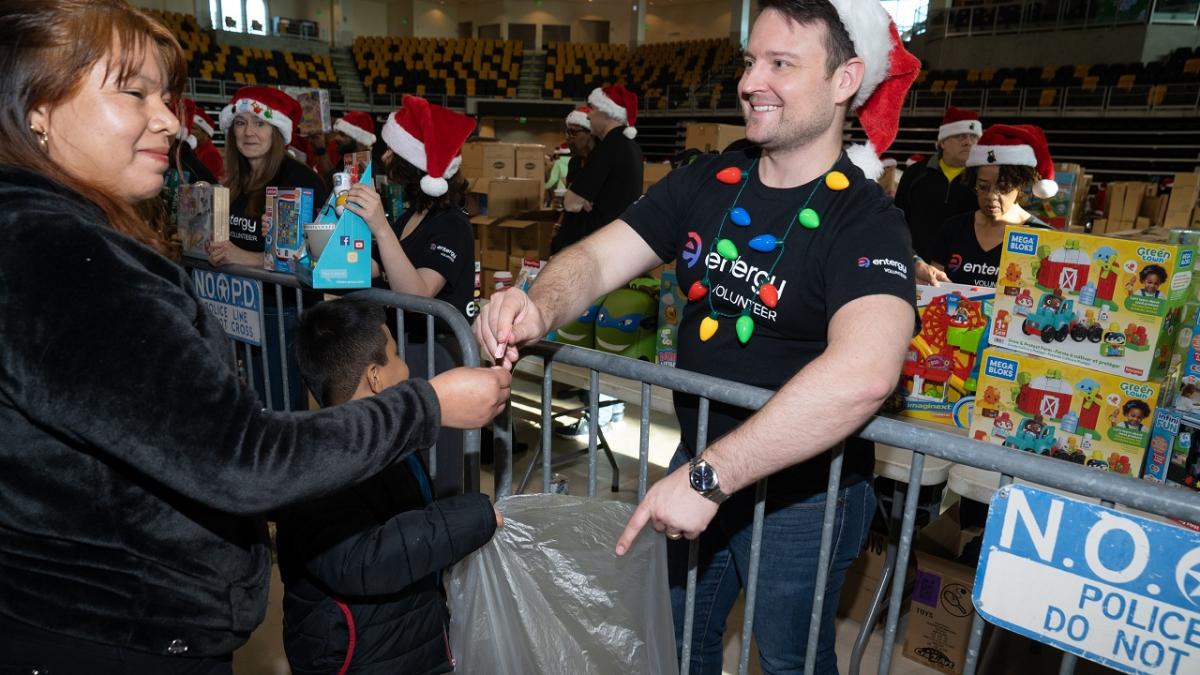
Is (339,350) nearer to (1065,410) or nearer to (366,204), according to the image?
(366,204)

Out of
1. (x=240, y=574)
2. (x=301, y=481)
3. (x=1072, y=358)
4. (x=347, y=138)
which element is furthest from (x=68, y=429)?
(x=347, y=138)

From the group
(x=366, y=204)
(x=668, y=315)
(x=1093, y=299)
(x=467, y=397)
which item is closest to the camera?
(x=467, y=397)

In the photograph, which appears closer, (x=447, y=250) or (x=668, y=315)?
(x=447, y=250)

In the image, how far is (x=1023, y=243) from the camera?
2129 mm

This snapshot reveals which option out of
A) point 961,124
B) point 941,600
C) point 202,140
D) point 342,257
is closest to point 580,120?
point 961,124

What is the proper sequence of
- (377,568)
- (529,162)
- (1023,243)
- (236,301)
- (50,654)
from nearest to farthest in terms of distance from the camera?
(50,654)
(377,568)
(1023,243)
(236,301)
(529,162)

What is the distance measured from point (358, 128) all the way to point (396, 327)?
501cm

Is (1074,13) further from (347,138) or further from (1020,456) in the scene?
(1020,456)

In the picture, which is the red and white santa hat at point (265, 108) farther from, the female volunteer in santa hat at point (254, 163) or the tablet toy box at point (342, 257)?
the tablet toy box at point (342, 257)

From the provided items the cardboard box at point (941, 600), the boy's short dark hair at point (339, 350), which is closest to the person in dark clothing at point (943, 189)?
the cardboard box at point (941, 600)

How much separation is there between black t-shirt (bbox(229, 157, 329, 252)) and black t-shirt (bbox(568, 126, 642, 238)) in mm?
1823

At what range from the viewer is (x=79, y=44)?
3.09ft

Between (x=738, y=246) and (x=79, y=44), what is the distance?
3.61ft

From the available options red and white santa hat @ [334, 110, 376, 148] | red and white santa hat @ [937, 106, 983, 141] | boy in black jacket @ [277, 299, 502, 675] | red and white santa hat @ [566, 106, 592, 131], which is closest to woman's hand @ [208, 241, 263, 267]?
boy in black jacket @ [277, 299, 502, 675]
